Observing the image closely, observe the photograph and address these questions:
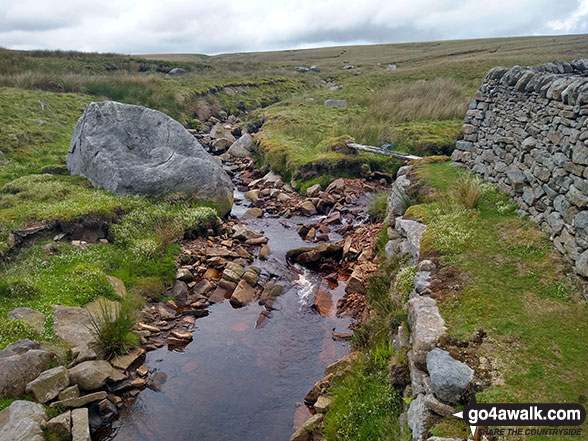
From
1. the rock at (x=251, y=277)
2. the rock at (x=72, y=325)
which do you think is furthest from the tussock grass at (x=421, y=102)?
the rock at (x=72, y=325)

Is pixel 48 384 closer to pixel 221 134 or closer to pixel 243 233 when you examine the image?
pixel 243 233

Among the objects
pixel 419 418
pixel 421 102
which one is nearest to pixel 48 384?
pixel 419 418

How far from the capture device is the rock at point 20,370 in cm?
707

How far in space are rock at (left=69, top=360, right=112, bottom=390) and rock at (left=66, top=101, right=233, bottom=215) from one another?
874 cm

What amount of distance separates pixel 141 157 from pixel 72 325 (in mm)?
9168

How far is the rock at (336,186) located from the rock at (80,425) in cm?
1457

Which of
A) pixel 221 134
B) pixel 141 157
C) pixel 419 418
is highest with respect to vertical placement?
pixel 141 157

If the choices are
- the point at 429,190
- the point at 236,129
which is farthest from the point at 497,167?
the point at 236,129

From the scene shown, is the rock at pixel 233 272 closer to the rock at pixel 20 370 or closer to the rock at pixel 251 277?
the rock at pixel 251 277

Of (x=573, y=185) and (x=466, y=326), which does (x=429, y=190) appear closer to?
(x=573, y=185)

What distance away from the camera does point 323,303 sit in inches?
466

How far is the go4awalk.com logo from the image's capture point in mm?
4859

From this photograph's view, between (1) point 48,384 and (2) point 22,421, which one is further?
(1) point 48,384

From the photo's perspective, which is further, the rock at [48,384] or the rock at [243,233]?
the rock at [243,233]
